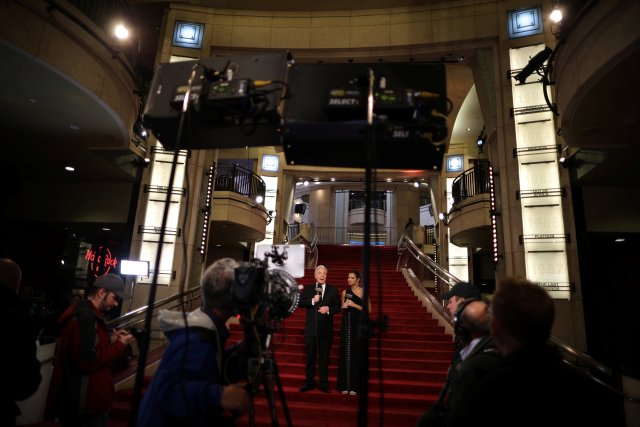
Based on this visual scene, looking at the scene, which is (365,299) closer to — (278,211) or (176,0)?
(176,0)

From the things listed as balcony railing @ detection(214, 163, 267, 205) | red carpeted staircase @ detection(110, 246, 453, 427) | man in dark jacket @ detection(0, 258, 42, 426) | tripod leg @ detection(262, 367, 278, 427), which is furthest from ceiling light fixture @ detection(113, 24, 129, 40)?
balcony railing @ detection(214, 163, 267, 205)

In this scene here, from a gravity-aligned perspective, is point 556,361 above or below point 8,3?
below

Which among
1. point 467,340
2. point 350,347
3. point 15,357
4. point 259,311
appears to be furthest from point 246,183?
point 259,311

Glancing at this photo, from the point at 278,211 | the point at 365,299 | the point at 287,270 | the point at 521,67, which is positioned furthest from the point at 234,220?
the point at 365,299

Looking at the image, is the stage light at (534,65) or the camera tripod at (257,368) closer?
the camera tripod at (257,368)

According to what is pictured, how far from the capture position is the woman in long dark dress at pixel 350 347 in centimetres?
531

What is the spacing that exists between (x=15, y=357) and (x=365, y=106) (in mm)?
2237

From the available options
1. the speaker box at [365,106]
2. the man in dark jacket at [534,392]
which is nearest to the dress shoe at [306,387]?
the speaker box at [365,106]

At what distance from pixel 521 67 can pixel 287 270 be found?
739 cm

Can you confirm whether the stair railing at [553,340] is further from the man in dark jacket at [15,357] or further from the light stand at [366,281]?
the man in dark jacket at [15,357]

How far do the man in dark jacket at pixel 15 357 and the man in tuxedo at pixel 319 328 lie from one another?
362cm

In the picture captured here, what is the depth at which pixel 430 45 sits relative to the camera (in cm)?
872

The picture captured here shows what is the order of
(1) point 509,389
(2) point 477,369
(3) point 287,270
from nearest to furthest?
(1) point 509,389
(2) point 477,369
(3) point 287,270

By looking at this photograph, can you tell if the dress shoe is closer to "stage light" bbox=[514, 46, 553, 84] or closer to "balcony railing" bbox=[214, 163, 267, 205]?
"stage light" bbox=[514, 46, 553, 84]
